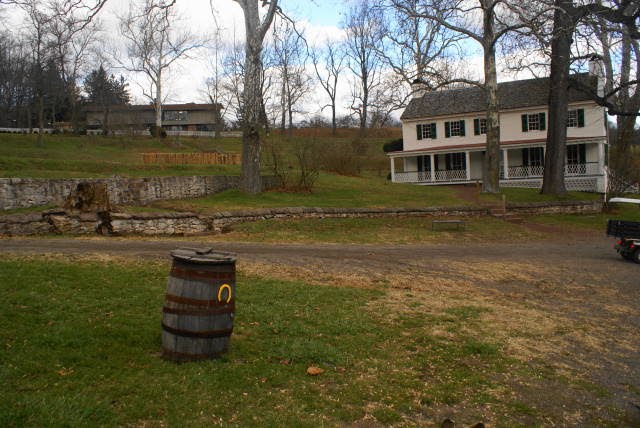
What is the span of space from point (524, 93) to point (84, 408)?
133 ft

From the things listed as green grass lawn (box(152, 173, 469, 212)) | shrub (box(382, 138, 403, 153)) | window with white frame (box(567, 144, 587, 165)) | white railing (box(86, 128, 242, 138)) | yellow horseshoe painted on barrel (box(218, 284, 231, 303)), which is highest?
white railing (box(86, 128, 242, 138))

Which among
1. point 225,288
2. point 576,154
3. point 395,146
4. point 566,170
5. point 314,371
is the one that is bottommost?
point 314,371

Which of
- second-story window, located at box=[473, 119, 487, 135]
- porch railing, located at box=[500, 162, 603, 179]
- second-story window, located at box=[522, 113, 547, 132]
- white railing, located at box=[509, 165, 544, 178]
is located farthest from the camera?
second-story window, located at box=[473, 119, 487, 135]

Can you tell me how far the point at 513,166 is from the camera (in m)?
38.9

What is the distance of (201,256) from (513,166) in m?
37.0

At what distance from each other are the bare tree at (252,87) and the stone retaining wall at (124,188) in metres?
1.68

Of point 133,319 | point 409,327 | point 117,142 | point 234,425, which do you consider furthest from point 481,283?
point 117,142

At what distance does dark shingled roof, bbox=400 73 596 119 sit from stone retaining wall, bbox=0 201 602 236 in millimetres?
18811

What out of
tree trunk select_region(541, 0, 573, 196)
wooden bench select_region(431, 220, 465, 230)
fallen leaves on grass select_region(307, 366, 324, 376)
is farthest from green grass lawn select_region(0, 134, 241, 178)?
fallen leaves on grass select_region(307, 366, 324, 376)

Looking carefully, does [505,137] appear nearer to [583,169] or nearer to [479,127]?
[479,127]

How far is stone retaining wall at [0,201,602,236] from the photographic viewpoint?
49.0 ft

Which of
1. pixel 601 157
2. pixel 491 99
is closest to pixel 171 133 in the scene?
pixel 491 99

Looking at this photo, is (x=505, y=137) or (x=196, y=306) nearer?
(x=196, y=306)

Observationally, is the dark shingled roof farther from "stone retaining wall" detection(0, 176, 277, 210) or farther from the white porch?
"stone retaining wall" detection(0, 176, 277, 210)
